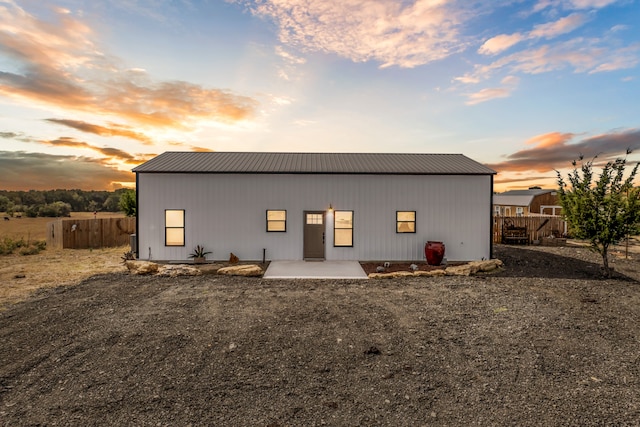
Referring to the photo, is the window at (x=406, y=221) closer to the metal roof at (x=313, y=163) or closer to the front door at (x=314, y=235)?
the metal roof at (x=313, y=163)

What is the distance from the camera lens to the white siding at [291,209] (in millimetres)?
13984

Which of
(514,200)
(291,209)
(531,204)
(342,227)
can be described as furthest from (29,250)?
(514,200)

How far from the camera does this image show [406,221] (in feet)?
46.6

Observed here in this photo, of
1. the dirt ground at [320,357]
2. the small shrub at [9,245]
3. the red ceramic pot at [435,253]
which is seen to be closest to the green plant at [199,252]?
the dirt ground at [320,357]

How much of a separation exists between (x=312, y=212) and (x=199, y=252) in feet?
17.3

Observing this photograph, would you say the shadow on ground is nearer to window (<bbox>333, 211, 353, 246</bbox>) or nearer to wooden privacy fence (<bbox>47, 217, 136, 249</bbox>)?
window (<bbox>333, 211, 353, 246</bbox>)

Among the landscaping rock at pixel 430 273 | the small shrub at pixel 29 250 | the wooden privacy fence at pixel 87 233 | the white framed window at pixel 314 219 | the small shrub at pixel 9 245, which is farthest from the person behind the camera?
the wooden privacy fence at pixel 87 233

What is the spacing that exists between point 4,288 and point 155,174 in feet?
20.9

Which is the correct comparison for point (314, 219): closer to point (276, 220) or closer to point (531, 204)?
point (276, 220)

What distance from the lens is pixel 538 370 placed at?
5.13 m

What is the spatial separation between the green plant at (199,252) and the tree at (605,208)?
1519 centimetres

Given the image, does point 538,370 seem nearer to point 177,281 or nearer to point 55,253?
point 177,281

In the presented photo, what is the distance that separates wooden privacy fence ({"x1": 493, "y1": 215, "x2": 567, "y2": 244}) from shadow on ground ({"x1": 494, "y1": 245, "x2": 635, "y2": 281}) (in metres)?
3.51

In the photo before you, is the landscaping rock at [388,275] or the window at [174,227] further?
the window at [174,227]
